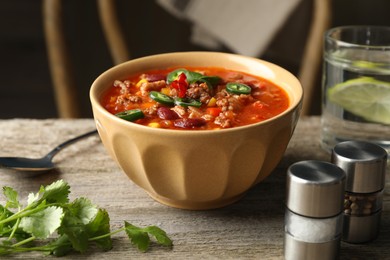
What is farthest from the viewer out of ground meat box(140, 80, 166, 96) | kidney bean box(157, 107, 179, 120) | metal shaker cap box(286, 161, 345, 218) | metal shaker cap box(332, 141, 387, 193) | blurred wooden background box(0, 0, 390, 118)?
blurred wooden background box(0, 0, 390, 118)

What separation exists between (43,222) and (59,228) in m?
0.03

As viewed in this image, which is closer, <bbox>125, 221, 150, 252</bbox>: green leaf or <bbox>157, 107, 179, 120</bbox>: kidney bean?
<bbox>125, 221, 150, 252</bbox>: green leaf

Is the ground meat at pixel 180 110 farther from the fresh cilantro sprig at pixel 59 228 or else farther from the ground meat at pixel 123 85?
the fresh cilantro sprig at pixel 59 228

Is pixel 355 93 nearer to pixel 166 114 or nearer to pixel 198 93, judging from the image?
A: pixel 198 93

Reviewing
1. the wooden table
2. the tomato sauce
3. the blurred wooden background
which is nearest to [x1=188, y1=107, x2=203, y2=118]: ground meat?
the tomato sauce

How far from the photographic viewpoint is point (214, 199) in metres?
1.38

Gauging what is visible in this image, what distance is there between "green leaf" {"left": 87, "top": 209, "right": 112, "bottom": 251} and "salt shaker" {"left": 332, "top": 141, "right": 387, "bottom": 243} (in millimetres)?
467

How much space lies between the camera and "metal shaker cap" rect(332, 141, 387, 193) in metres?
1.26

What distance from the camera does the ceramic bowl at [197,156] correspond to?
127cm

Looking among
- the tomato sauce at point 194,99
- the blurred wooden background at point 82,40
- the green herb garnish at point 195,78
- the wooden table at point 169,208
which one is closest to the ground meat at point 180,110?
the tomato sauce at point 194,99

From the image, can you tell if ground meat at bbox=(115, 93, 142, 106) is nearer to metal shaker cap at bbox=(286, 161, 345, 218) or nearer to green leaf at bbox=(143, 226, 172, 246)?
green leaf at bbox=(143, 226, 172, 246)

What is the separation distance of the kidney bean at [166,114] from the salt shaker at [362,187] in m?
0.34

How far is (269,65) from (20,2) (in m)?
2.17

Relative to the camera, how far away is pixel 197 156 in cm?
129
